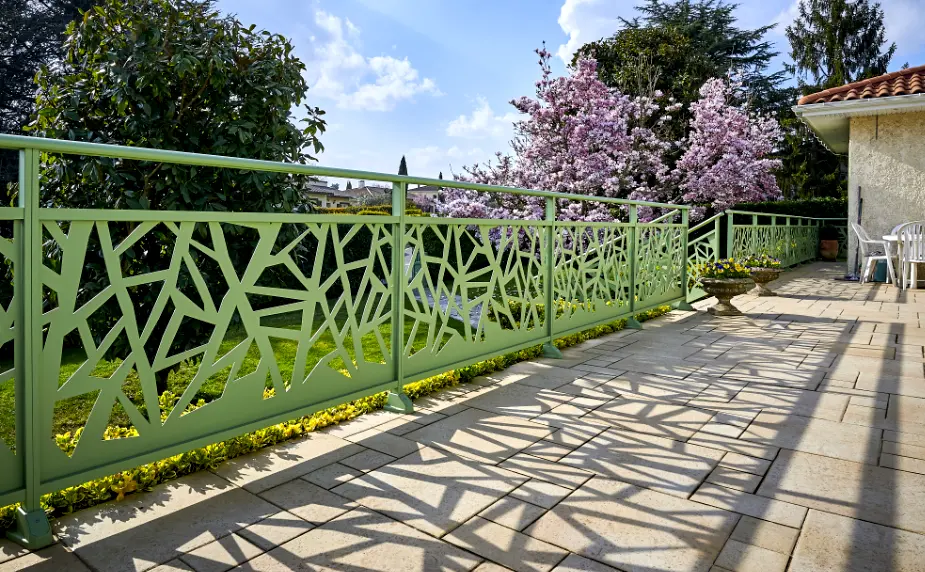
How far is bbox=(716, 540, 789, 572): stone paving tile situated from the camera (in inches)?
64.4

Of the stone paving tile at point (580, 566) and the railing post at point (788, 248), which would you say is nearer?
the stone paving tile at point (580, 566)

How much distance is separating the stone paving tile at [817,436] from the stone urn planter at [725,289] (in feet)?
11.2

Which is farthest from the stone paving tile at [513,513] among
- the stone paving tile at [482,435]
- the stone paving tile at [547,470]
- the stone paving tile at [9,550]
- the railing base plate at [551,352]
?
the railing base plate at [551,352]

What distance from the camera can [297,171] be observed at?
2.39m

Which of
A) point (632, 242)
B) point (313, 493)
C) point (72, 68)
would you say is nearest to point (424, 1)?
point (632, 242)

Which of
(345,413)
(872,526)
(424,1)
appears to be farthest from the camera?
(424,1)

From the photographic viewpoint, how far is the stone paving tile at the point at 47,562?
1.61 m

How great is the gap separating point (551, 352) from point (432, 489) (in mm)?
2231

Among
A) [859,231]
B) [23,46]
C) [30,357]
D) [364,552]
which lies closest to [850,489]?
[364,552]

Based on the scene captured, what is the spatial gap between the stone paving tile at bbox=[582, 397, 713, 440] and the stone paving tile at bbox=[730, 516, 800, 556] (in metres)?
0.77

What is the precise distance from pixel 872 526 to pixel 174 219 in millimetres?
2320

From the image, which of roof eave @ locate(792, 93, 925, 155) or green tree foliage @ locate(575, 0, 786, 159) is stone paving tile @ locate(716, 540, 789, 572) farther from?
green tree foliage @ locate(575, 0, 786, 159)

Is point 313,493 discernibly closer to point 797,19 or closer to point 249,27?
point 249,27

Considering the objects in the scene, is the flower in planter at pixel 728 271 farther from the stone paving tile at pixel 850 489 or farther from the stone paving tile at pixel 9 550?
the stone paving tile at pixel 9 550
